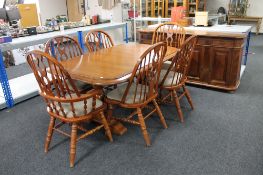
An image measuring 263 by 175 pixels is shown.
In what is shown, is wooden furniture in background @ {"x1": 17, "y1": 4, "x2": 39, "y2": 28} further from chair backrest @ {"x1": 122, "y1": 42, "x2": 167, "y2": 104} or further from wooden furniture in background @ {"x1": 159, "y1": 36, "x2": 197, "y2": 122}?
chair backrest @ {"x1": 122, "y1": 42, "x2": 167, "y2": 104}

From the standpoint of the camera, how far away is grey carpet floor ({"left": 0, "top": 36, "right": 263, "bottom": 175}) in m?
1.89

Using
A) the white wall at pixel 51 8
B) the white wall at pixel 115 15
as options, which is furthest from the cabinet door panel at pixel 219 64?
the white wall at pixel 51 8

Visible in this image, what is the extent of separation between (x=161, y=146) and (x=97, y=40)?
5.03 feet

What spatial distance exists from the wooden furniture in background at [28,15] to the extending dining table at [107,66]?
4437 mm

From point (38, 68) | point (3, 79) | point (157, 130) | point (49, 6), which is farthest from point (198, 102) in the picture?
point (49, 6)

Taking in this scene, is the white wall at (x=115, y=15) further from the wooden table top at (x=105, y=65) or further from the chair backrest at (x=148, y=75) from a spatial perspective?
the chair backrest at (x=148, y=75)

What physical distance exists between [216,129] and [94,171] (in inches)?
50.1

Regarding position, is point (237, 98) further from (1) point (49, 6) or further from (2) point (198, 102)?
(1) point (49, 6)

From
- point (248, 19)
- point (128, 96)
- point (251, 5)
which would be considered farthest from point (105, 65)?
point (251, 5)

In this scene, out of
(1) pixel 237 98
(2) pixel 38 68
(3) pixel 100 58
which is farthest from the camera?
(1) pixel 237 98

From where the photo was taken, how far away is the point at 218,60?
3.18 meters

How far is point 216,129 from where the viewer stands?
7.82ft

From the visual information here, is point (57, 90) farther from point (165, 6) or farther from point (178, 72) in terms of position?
point (165, 6)

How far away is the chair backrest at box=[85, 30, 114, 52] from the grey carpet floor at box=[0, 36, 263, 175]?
0.98m
